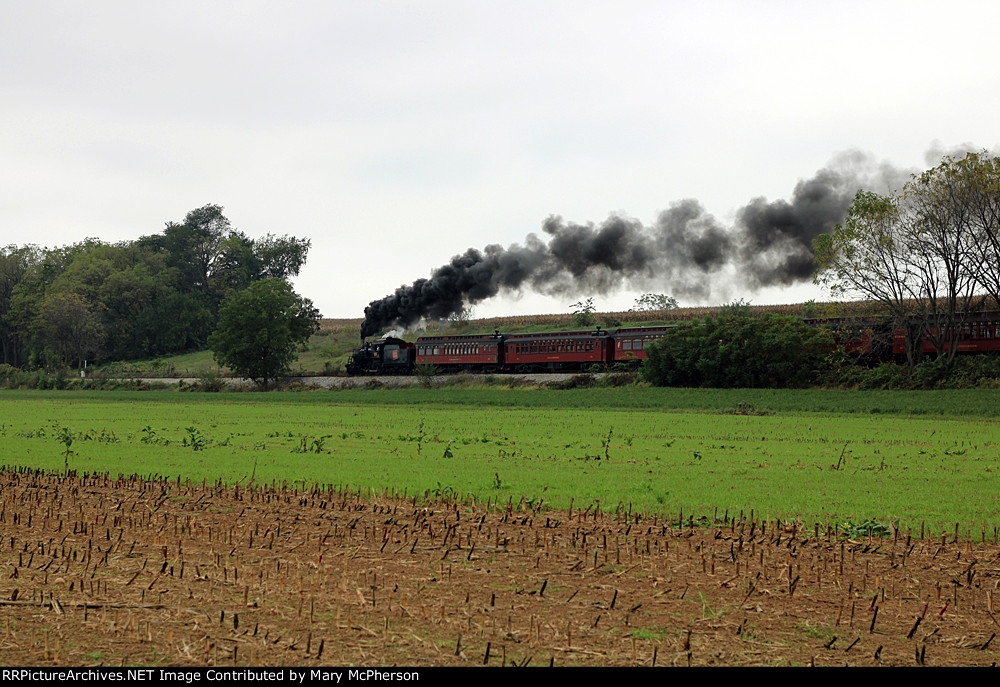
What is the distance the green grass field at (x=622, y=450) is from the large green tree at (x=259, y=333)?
2776 centimetres

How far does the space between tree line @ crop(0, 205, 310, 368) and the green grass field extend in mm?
78429

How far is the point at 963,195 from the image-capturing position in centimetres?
5591

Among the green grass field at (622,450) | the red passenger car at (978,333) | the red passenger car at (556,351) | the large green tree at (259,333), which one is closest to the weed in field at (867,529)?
the green grass field at (622,450)

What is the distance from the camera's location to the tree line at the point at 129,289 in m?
126

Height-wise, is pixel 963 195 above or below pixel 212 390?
above

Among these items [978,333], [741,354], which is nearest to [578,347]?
[741,354]

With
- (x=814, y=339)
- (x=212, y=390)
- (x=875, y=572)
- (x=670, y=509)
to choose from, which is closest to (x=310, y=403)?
(x=212, y=390)

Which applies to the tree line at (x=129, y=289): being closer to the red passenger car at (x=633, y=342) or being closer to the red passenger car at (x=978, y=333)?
the red passenger car at (x=633, y=342)

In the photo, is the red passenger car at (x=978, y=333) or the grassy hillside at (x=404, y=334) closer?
the red passenger car at (x=978, y=333)

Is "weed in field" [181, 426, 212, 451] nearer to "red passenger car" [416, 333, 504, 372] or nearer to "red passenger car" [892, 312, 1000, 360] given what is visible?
"red passenger car" [416, 333, 504, 372]

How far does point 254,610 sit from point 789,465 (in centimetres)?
1767

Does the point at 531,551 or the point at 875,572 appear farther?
the point at 531,551

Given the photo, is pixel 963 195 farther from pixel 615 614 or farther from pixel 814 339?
pixel 615 614

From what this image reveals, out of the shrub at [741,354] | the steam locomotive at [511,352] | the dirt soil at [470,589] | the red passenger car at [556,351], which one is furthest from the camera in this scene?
the red passenger car at [556,351]
